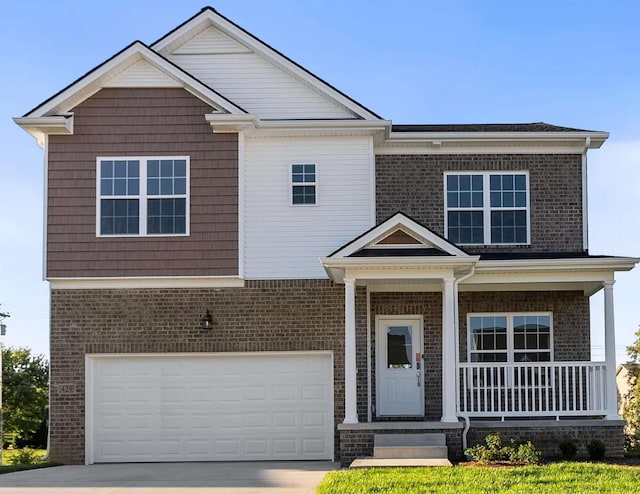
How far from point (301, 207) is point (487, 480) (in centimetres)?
745

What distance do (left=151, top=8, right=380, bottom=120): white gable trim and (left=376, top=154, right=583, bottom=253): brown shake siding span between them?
58.7 inches

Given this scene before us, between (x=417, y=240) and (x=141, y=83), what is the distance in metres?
6.16

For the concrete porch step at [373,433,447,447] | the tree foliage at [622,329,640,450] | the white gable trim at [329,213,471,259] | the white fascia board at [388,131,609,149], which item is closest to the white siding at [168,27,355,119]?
the white fascia board at [388,131,609,149]

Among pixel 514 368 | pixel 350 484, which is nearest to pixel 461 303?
pixel 514 368

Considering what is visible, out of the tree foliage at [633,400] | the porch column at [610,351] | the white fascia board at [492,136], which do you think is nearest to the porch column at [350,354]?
the white fascia board at [492,136]

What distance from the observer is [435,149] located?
63.1 ft

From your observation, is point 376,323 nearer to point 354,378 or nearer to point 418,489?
point 354,378

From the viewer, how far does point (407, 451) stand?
51.7 feet

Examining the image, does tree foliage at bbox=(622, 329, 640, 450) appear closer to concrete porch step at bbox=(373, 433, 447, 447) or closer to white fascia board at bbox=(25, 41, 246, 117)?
Answer: concrete porch step at bbox=(373, 433, 447, 447)

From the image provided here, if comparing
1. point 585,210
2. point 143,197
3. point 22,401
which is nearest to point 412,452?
point 585,210

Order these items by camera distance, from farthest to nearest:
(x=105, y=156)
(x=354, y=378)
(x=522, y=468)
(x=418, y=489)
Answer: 1. (x=105, y=156)
2. (x=354, y=378)
3. (x=522, y=468)
4. (x=418, y=489)

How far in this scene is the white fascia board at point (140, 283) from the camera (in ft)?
59.6

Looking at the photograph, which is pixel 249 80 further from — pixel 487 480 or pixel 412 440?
pixel 487 480

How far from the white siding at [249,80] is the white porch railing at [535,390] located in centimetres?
571
